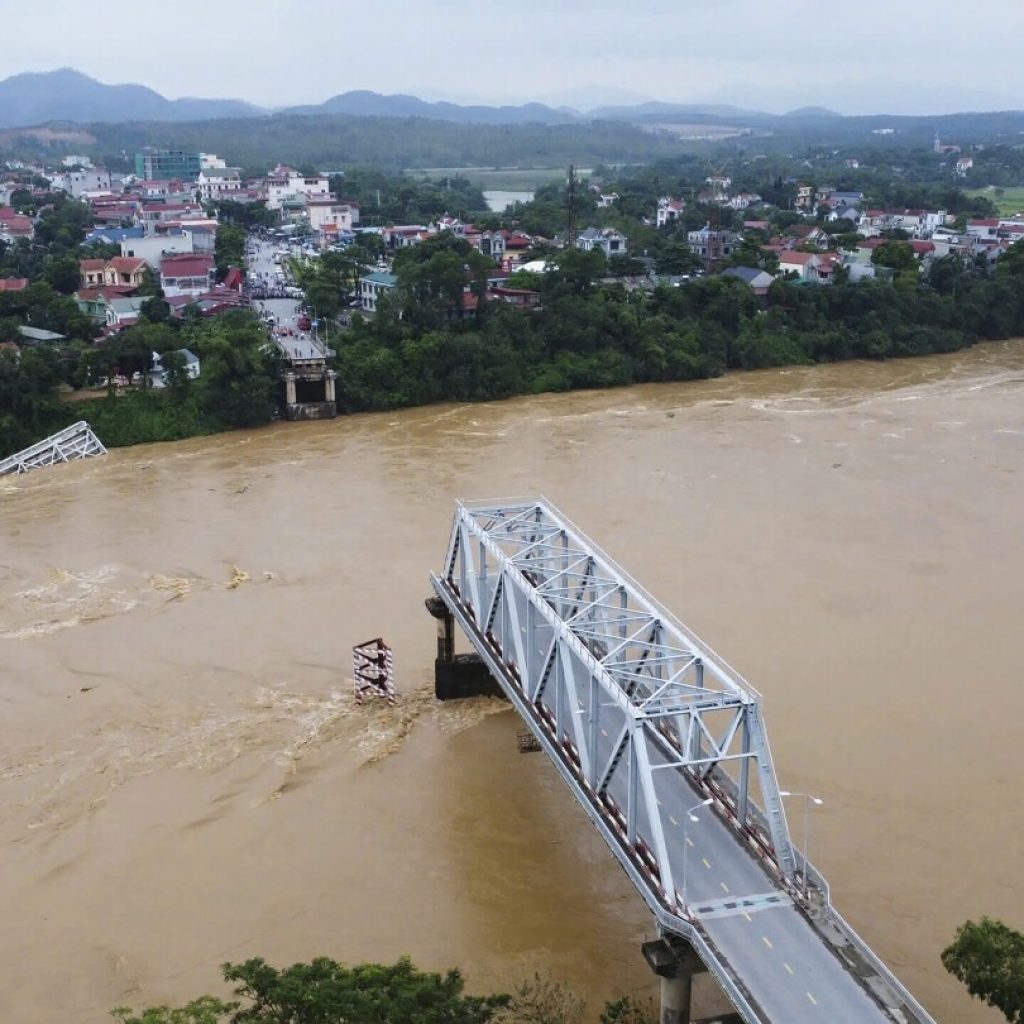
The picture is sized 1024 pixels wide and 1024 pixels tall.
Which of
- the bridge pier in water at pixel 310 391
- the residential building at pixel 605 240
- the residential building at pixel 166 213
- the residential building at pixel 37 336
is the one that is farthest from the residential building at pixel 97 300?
the residential building at pixel 605 240

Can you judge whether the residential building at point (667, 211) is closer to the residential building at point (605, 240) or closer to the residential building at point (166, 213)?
the residential building at point (605, 240)

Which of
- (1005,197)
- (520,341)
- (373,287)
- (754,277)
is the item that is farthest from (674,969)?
(1005,197)

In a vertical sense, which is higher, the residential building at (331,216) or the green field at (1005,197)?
the green field at (1005,197)

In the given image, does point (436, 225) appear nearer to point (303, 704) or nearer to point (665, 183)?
point (665, 183)

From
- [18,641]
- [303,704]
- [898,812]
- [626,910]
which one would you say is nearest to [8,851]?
[303,704]

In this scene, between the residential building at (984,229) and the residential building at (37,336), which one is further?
the residential building at (984,229)

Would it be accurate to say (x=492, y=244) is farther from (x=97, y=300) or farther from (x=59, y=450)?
(x=59, y=450)

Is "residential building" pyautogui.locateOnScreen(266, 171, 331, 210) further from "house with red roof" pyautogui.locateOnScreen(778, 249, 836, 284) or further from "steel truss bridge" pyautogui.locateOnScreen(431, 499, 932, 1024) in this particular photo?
"steel truss bridge" pyautogui.locateOnScreen(431, 499, 932, 1024)

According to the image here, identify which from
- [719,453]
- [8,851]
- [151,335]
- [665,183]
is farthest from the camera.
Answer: [665,183]
